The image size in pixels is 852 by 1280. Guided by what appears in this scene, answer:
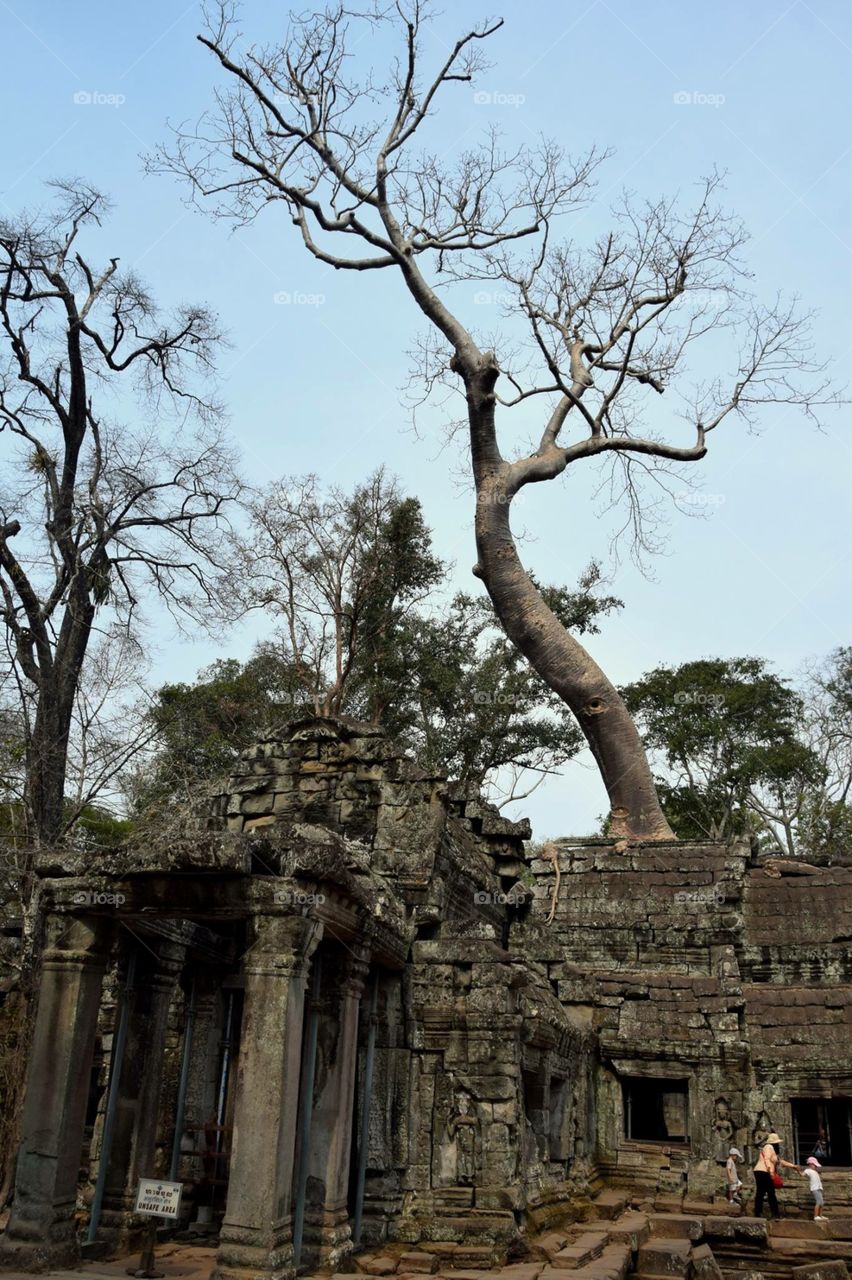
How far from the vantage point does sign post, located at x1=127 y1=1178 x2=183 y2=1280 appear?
6.37 meters

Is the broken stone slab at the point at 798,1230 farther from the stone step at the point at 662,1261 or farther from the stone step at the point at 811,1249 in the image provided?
the stone step at the point at 662,1261

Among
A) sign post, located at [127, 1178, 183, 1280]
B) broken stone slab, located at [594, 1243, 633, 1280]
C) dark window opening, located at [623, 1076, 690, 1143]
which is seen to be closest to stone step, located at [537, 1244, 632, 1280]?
broken stone slab, located at [594, 1243, 633, 1280]

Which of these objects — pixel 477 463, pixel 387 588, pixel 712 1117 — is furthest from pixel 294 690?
pixel 712 1117

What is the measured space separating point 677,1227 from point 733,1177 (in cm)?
143

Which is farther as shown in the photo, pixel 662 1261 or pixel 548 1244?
pixel 662 1261

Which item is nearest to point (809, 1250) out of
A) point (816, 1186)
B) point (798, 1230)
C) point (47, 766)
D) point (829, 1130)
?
point (798, 1230)

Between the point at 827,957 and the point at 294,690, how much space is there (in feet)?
46.5

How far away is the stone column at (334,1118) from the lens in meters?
7.08

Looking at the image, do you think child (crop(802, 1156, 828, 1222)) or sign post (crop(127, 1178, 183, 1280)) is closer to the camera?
sign post (crop(127, 1178, 183, 1280))

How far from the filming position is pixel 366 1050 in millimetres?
8297

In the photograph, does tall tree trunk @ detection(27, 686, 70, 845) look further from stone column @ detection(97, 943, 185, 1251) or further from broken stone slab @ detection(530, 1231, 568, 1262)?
broken stone slab @ detection(530, 1231, 568, 1262)

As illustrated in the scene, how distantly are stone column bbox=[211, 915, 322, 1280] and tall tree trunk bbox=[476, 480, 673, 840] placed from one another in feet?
43.0

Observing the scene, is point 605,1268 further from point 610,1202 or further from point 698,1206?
point 698,1206

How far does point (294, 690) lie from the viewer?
2472 cm
